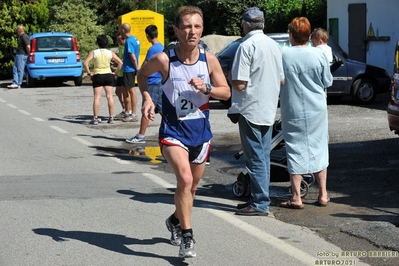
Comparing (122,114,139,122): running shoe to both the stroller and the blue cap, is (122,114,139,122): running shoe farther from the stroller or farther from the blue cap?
the blue cap

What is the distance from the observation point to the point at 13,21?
33406 millimetres

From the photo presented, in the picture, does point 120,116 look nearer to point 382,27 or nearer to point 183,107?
point 382,27

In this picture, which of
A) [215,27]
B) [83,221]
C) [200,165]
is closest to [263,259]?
[200,165]

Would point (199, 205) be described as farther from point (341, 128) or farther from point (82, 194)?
point (341, 128)

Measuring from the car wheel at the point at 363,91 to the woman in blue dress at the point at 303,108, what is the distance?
10.6 m

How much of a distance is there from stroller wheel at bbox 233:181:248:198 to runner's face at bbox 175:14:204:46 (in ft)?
9.55

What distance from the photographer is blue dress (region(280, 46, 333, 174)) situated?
8266 mm

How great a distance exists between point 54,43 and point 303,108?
20.5 meters

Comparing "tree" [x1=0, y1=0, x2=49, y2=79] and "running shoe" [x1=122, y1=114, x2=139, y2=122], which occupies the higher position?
"tree" [x1=0, y1=0, x2=49, y2=79]

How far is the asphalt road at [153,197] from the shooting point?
6965mm

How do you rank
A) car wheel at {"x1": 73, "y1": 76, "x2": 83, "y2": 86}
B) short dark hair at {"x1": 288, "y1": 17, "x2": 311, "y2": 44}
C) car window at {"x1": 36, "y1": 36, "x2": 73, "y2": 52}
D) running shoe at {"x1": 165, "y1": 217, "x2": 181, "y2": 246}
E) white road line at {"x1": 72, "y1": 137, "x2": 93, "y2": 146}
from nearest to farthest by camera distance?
1. running shoe at {"x1": 165, "y1": 217, "x2": 181, "y2": 246}
2. short dark hair at {"x1": 288, "y1": 17, "x2": 311, "y2": 44}
3. white road line at {"x1": 72, "y1": 137, "x2": 93, "y2": 146}
4. car window at {"x1": 36, "y1": 36, "x2": 73, "y2": 52}
5. car wheel at {"x1": 73, "y1": 76, "x2": 83, "y2": 86}

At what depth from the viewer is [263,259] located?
6.55m

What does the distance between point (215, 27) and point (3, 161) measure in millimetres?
25613

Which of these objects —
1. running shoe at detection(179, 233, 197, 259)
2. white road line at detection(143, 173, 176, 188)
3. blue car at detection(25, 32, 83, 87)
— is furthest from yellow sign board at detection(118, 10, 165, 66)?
running shoe at detection(179, 233, 197, 259)
